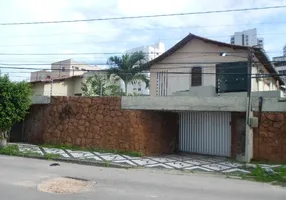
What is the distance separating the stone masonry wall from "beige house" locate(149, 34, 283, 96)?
3562 millimetres

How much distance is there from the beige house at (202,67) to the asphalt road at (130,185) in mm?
8274

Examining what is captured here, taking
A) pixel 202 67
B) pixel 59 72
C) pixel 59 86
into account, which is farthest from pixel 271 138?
pixel 59 72

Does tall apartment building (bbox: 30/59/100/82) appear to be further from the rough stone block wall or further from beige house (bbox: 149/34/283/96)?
the rough stone block wall

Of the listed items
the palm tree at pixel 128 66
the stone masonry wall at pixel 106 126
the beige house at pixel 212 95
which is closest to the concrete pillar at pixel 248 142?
the beige house at pixel 212 95

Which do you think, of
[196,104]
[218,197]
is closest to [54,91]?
[196,104]

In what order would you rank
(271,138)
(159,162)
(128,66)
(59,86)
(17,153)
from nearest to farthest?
1. (159,162)
2. (271,138)
3. (17,153)
4. (128,66)
5. (59,86)

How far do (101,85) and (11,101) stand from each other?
10673 mm

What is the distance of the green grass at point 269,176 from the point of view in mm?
9055

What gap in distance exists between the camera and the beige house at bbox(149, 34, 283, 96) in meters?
17.0

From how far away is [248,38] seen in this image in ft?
47.7

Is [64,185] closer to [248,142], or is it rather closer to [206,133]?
[248,142]

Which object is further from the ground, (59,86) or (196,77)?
(196,77)

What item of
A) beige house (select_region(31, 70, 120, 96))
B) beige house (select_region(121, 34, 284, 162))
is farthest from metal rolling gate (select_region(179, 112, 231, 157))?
beige house (select_region(31, 70, 120, 96))

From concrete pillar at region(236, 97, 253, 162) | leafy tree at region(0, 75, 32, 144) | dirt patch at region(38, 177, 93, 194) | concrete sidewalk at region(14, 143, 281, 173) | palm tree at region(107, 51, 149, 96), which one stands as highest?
palm tree at region(107, 51, 149, 96)
